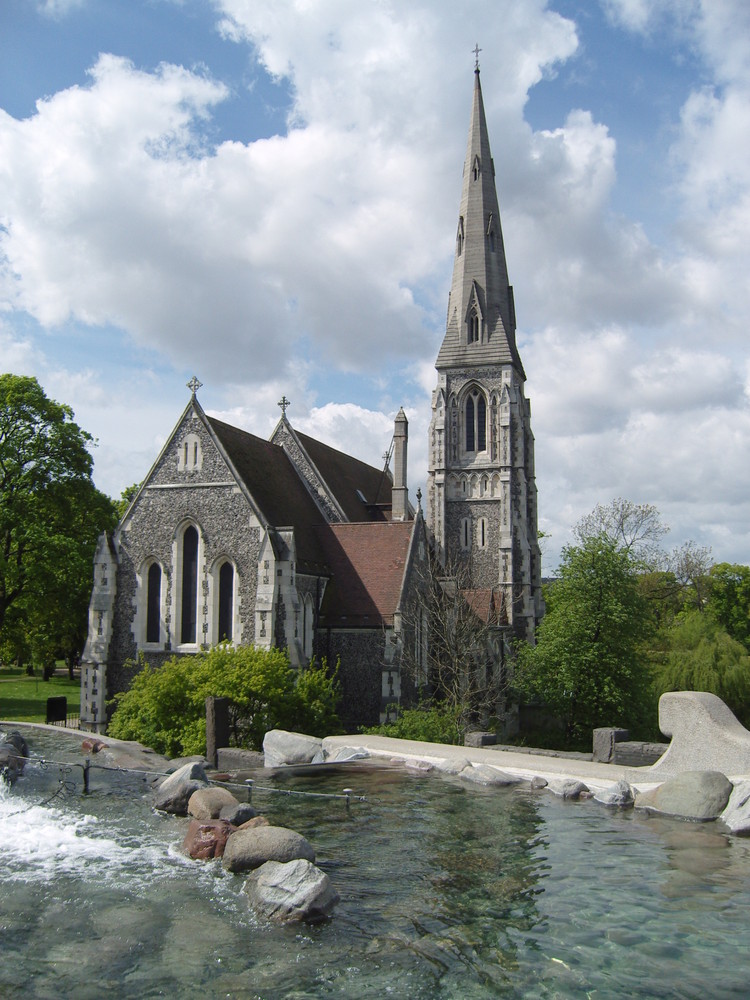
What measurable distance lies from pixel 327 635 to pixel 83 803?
36.1ft

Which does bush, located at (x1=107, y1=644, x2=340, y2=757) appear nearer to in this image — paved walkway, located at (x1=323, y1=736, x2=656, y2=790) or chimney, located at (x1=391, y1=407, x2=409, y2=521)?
paved walkway, located at (x1=323, y1=736, x2=656, y2=790)

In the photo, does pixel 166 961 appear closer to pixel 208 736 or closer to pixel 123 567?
pixel 208 736

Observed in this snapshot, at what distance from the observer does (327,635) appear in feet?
77.7

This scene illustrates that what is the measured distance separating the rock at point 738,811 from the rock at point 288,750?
7576 millimetres

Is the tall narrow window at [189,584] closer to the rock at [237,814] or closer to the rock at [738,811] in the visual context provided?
the rock at [237,814]

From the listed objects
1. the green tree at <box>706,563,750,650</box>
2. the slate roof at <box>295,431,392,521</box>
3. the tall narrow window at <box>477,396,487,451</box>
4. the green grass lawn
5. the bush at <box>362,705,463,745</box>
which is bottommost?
the green grass lawn

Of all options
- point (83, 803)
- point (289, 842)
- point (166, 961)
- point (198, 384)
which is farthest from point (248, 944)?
point (198, 384)

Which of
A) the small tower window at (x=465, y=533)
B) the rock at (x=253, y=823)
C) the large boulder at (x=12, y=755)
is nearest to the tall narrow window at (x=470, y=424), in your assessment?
the small tower window at (x=465, y=533)

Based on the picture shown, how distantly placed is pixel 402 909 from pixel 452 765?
6.84m

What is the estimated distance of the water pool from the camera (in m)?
6.99

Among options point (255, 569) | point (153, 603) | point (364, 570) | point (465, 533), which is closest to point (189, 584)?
point (153, 603)

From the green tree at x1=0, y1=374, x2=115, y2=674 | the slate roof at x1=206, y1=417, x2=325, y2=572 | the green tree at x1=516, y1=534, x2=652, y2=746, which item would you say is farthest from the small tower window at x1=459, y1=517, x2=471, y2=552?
the green tree at x1=0, y1=374, x2=115, y2=674

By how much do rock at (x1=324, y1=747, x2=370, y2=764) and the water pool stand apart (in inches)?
138

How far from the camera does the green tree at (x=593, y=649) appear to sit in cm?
2689
